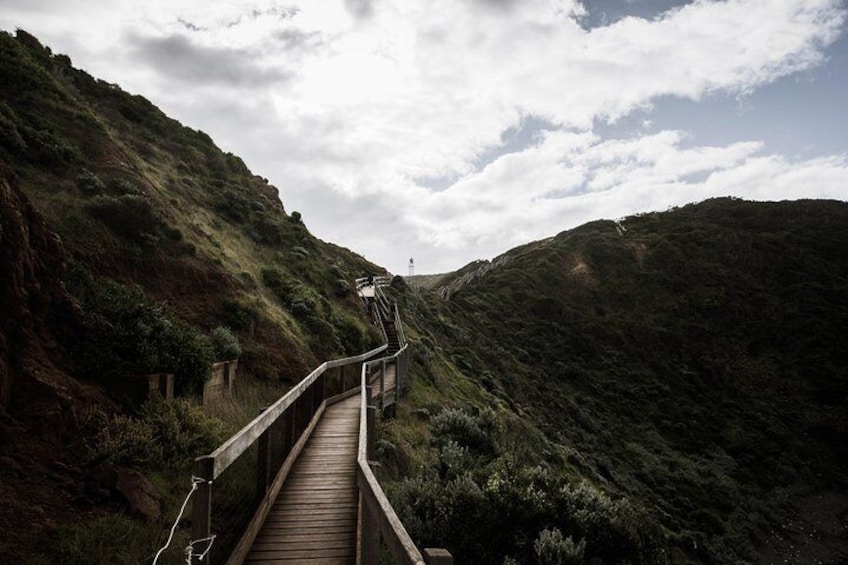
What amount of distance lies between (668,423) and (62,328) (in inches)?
1258

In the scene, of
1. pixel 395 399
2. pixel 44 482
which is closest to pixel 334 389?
pixel 395 399

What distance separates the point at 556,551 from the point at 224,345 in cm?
814

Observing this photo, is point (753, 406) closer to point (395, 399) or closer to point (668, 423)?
point (668, 423)

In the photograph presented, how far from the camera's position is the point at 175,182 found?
22578mm

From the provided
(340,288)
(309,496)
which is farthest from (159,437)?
(340,288)

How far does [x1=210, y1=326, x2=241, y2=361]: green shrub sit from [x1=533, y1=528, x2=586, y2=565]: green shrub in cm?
778

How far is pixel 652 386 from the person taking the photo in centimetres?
3391

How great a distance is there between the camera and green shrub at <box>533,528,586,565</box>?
19.5 ft

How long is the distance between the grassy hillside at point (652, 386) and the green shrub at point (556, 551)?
8 centimetres

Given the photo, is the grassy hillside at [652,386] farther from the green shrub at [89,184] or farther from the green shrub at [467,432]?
the green shrub at [89,184]

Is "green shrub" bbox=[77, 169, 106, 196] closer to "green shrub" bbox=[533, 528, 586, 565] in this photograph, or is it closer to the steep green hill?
the steep green hill

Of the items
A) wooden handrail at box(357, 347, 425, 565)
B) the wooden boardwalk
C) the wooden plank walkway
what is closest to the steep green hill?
the wooden boardwalk

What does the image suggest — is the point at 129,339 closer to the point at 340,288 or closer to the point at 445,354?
the point at 340,288

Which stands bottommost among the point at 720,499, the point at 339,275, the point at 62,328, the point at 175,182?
the point at 720,499
